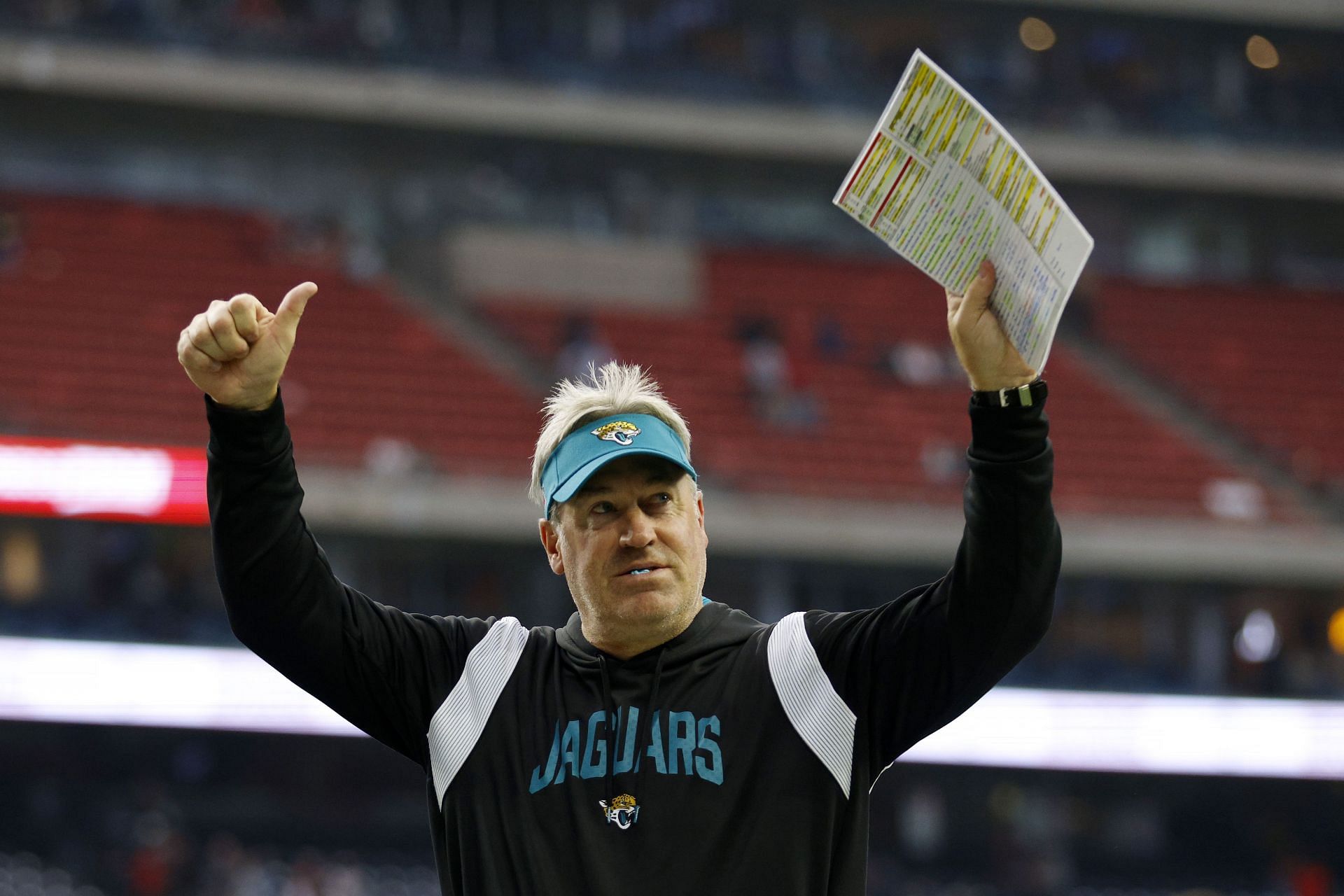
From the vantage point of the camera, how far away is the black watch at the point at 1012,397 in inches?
83.0

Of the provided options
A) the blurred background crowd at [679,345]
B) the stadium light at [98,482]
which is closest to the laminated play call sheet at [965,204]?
the blurred background crowd at [679,345]

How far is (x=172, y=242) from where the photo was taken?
18.4 metres

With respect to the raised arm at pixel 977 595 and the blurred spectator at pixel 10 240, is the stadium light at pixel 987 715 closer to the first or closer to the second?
the blurred spectator at pixel 10 240

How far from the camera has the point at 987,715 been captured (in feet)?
48.7

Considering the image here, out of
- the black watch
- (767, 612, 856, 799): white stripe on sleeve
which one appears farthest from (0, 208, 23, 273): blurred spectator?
the black watch

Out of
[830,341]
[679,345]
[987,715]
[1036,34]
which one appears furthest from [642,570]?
[1036,34]

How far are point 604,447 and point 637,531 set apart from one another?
5.0 inches

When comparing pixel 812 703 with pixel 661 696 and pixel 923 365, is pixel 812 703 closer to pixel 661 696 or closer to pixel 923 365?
pixel 661 696

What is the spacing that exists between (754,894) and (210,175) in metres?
18.0

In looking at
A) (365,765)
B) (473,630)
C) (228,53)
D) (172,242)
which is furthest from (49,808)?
(473,630)

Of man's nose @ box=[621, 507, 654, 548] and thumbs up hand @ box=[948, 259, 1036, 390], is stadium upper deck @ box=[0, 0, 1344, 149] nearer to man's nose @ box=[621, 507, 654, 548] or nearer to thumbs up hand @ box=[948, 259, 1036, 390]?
man's nose @ box=[621, 507, 654, 548]

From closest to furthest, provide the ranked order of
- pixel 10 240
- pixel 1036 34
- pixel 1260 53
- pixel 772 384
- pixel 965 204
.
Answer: pixel 965 204, pixel 10 240, pixel 772 384, pixel 1036 34, pixel 1260 53

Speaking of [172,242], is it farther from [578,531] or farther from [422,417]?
[578,531]

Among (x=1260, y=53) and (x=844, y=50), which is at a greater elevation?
(x=1260, y=53)
